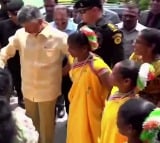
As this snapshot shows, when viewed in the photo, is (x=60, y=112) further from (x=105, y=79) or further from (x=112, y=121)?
(x=112, y=121)

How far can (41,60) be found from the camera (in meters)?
4.65

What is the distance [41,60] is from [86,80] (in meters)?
0.69

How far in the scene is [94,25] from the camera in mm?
4695

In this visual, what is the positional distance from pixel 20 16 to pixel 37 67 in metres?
0.49

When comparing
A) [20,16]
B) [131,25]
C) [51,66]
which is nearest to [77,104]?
[51,66]

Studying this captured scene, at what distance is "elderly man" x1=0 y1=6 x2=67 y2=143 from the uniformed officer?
0.99ft

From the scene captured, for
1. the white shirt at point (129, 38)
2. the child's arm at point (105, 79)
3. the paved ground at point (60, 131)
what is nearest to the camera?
the child's arm at point (105, 79)

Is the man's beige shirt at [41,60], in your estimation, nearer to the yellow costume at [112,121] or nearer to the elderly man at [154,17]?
the yellow costume at [112,121]

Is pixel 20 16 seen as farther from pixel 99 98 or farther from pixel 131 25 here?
pixel 131 25

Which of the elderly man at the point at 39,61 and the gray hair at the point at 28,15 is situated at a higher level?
the gray hair at the point at 28,15

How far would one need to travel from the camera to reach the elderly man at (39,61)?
15.1 feet

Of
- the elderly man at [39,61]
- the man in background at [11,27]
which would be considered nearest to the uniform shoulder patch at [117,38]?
the elderly man at [39,61]

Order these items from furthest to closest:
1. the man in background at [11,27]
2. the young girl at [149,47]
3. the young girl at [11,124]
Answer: the man in background at [11,27] < the young girl at [149,47] < the young girl at [11,124]

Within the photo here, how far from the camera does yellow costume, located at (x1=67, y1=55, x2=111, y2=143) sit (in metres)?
4.11
